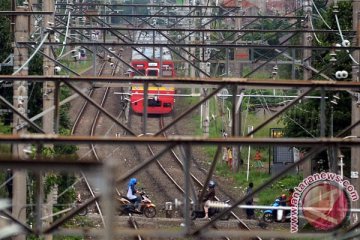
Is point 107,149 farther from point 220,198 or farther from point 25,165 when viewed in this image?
point 25,165

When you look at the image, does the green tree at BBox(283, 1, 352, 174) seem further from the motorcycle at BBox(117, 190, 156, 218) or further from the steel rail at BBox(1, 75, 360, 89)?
the steel rail at BBox(1, 75, 360, 89)

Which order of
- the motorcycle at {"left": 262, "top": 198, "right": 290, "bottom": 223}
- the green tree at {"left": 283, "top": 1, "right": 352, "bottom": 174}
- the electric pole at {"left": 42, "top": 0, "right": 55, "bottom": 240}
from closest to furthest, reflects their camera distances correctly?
the electric pole at {"left": 42, "top": 0, "right": 55, "bottom": 240}
the motorcycle at {"left": 262, "top": 198, "right": 290, "bottom": 223}
the green tree at {"left": 283, "top": 1, "right": 352, "bottom": 174}

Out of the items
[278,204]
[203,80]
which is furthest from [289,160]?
[203,80]

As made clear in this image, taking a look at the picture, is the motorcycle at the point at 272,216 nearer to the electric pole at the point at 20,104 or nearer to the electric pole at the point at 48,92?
the electric pole at the point at 48,92

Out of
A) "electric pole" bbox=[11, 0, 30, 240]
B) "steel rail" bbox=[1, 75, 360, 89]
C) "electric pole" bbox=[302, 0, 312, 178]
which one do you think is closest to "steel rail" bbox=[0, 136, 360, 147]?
"steel rail" bbox=[1, 75, 360, 89]

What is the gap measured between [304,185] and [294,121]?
5126 mm

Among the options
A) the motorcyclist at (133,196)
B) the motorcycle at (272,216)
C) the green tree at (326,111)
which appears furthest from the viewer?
the green tree at (326,111)

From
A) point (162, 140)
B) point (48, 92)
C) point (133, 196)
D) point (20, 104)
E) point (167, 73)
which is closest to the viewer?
point (162, 140)

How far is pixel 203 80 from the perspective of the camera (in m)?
7.92

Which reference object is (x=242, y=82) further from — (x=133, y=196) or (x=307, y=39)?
(x=307, y=39)

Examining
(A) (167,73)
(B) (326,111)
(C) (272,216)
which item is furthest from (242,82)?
(A) (167,73)

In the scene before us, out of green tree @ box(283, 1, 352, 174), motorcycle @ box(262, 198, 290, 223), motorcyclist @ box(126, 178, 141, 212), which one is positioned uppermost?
green tree @ box(283, 1, 352, 174)

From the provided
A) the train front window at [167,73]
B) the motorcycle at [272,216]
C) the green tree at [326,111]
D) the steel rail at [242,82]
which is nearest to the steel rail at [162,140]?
the steel rail at [242,82]

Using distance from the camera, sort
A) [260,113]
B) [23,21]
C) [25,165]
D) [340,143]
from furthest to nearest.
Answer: [260,113], [23,21], [340,143], [25,165]
